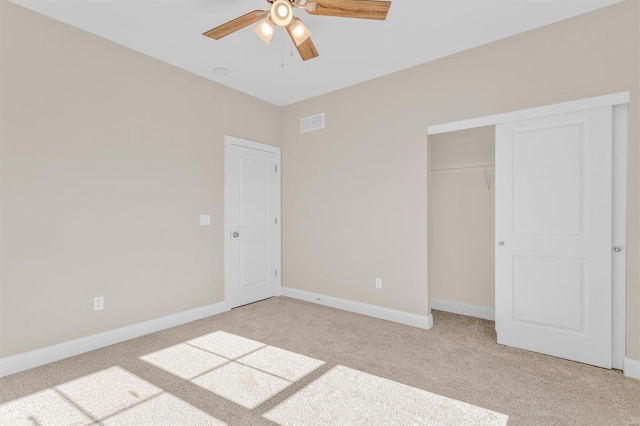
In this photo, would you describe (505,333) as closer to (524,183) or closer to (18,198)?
(524,183)

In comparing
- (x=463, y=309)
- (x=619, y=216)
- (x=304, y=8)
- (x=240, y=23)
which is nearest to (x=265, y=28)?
(x=240, y=23)

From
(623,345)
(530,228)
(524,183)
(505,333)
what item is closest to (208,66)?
(524,183)

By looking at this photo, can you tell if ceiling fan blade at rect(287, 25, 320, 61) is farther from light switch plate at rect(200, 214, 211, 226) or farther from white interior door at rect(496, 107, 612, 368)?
light switch plate at rect(200, 214, 211, 226)

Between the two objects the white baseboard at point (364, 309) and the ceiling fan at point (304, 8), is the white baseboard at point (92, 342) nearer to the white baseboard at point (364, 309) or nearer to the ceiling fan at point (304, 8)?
the white baseboard at point (364, 309)

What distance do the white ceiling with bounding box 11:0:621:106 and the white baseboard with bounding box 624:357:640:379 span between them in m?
2.69

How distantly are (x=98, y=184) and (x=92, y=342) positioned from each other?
1.40 metres

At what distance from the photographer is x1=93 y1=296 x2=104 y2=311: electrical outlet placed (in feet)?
9.46

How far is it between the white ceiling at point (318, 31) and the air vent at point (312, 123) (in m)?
0.62

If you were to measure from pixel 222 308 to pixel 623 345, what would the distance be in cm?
379

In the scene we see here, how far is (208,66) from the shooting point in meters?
3.50

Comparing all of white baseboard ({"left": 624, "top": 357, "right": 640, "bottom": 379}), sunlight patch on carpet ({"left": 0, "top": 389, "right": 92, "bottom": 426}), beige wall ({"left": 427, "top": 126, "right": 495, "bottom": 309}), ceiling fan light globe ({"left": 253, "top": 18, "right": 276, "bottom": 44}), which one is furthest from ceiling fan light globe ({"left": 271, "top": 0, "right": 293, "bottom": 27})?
white baseboard ({"left": 624, "top": 357, "right": 640, "bottom": 379})

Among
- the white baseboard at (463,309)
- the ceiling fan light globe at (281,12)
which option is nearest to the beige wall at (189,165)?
the white baseboard at (463,309)

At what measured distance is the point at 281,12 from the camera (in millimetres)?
2018

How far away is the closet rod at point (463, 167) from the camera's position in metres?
3.59
